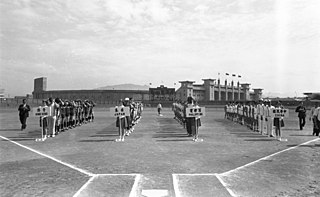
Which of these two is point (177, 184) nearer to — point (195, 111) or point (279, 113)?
point (195, 111)

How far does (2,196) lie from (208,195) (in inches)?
149

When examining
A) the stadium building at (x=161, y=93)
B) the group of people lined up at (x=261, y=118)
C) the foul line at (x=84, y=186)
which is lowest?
the foul line at (x=84, y=186)

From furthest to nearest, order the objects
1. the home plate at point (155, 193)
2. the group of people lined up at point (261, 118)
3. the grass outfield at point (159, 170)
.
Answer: the group of people lined up at point (261, 118), the grass outfield at point (159, 170), the home plate at point (155, 193)

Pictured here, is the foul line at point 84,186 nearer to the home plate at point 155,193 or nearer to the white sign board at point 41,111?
the home plate at point 155,193

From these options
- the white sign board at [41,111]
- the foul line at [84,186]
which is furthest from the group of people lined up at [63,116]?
the foul line at [84,186]

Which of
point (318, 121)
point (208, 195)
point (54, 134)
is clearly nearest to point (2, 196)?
point (208, 195)

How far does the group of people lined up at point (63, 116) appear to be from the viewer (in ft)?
43.9

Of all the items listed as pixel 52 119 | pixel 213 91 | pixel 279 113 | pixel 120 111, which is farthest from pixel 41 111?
pixel 213 91

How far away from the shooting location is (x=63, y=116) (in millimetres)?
15938

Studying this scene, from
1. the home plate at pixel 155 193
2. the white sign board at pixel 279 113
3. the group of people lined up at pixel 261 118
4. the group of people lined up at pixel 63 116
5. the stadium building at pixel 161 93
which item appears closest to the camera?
→ the home plate at pixel 155 193

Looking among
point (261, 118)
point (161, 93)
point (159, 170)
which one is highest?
point (161, 93)

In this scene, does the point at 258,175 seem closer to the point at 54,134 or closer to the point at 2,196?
the point at 2,196

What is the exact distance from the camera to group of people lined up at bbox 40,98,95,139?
1338 centimetres

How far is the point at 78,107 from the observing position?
1931cm
